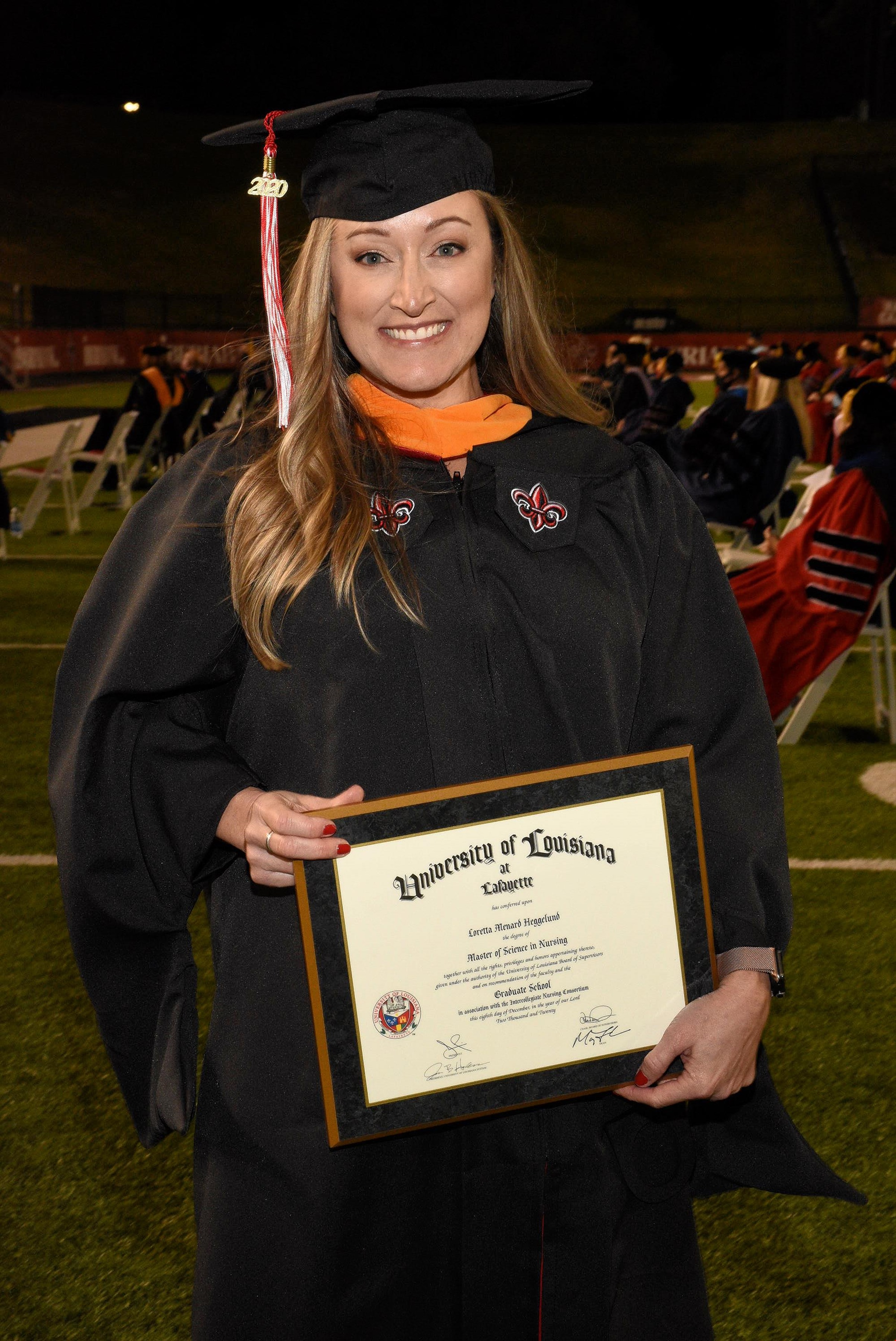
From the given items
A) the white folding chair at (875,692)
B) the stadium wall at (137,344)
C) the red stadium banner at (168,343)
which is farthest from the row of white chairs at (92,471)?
the stadium wall at (137,344)

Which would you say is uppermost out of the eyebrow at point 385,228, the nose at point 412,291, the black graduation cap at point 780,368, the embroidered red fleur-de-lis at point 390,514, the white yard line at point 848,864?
the eyebrow at point 385,228

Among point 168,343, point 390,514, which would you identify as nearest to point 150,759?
point 390,514

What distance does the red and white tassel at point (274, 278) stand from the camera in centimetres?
165

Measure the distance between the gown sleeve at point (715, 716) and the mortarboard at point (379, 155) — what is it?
1.56 ft

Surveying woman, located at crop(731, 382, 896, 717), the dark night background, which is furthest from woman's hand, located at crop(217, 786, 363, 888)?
the dark night background

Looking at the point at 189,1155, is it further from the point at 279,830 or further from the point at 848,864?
the point at 848,864

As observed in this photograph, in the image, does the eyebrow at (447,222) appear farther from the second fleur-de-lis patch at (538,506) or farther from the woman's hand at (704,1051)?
the woman's hand at (704,1051)

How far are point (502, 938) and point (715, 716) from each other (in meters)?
0.43

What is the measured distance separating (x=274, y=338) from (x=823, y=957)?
3.11 m

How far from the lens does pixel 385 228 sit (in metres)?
1.62

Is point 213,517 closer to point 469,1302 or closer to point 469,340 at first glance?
point 469,340

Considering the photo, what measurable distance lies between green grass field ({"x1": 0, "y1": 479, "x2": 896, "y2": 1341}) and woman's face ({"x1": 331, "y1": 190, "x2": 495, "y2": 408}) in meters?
1.97

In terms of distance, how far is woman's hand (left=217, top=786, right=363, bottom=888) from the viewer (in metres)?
1.30

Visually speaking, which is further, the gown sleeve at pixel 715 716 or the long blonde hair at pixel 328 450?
the gown sleeve at pixel 715 716
